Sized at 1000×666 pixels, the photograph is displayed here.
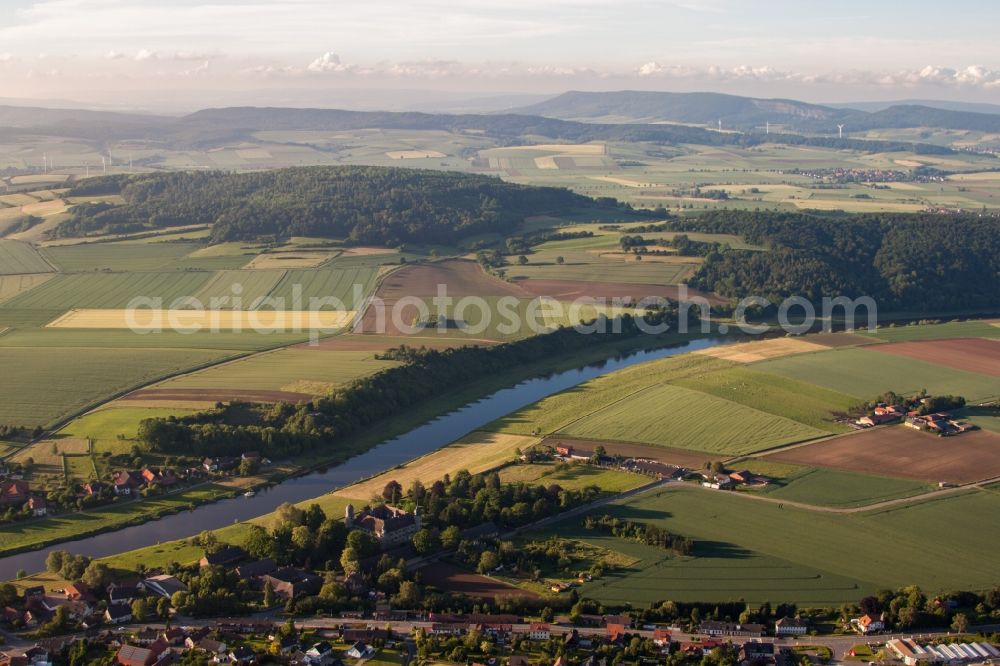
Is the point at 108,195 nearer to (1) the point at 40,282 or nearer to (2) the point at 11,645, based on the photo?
(1) the point at 40,282

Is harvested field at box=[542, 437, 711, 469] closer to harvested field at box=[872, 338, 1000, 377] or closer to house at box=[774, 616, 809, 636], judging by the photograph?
house at box=[774, 616, 809, 636]

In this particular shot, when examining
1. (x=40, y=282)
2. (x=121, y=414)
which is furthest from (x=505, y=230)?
(x=121, y=414)

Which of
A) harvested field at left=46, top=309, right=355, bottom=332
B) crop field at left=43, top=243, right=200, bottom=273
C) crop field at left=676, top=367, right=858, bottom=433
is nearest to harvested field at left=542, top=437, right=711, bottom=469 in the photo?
crop field at left=676, top=367, right=858, bottom=433

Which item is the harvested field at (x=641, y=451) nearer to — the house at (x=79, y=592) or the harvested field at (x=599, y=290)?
the house at (x=79, y=592)

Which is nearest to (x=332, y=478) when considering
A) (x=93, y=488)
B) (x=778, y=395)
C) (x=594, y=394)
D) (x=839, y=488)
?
(x=93, y=488)

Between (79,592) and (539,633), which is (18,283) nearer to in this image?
(79,592)

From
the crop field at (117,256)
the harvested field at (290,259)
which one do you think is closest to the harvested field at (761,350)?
the harvested field at (290,259)

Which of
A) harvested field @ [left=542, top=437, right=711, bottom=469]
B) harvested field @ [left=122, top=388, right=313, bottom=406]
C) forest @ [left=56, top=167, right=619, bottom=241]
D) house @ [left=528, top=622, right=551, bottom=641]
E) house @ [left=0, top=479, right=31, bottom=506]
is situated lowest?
house @ [left=528, top=622, right=551, bottom=641]
